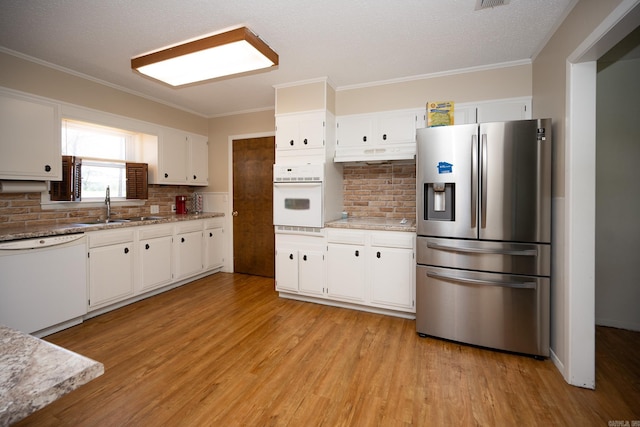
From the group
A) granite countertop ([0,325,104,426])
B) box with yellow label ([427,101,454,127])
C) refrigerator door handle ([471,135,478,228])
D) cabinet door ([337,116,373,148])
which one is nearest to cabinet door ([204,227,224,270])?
cabinet door ([337,116,373,148])

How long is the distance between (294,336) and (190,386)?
938 mm

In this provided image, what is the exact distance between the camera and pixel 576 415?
1.70 m

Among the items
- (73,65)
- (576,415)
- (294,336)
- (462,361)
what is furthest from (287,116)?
(576,415)

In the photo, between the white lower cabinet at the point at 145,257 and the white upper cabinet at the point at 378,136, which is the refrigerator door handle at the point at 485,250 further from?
the white lower cabinet at the point at 145,257

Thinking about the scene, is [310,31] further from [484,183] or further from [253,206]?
[253,206]

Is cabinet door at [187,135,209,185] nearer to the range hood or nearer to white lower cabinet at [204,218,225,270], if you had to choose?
white lower cabinet at [204,218,225,270]

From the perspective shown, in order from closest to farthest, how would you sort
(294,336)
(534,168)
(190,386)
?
(190,386), (534,168), (294,336)

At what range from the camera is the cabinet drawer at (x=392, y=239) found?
2928 mm

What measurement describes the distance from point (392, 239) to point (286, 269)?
1.31m

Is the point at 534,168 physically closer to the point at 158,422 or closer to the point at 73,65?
the point at 158,422

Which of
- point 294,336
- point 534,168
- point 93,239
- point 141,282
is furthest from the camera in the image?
point 141,282

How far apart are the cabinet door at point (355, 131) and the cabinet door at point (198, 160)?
238 centimetres

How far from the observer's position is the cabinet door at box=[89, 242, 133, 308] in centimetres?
295

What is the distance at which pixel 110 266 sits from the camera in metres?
3.10
